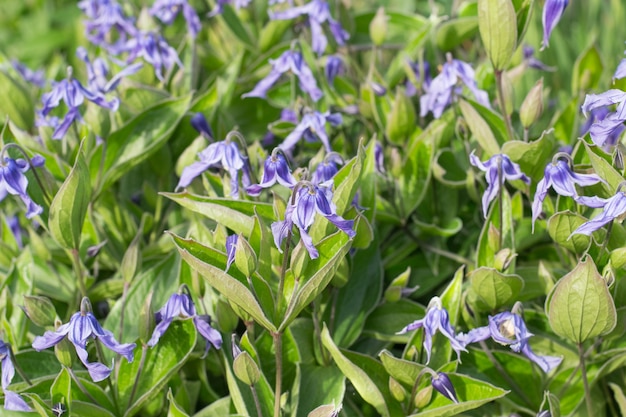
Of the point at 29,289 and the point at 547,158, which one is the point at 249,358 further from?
the point at 547,158

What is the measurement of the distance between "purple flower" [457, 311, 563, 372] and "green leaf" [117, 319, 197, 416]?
0.52 metres

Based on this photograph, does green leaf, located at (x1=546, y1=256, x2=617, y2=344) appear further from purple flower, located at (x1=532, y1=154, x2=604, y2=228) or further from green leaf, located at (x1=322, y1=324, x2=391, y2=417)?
green leaf, located at (x1=322, y1=324, x2=391, y2=417)

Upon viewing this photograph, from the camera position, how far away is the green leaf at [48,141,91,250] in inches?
57.5

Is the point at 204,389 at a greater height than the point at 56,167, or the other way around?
the point at 56,167

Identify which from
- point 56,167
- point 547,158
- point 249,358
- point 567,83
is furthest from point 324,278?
point 567,83

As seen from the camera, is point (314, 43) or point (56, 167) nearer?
point (56, 167)

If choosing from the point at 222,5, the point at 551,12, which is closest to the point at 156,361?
the point at 551,12

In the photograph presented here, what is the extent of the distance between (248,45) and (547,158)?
1.01 meters

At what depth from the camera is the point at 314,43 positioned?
6.57 feet

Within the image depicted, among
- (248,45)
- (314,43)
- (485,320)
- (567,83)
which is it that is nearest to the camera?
(485,320)

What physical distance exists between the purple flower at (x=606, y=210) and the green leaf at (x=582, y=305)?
6 cm

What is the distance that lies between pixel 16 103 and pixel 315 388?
1.06 metres

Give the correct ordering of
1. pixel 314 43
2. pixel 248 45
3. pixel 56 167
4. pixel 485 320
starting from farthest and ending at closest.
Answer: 1. pixel 248 45
2. pixel 314 43
3. pixel 56 167
4. pixel 485 320

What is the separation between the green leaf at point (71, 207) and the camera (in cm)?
146
